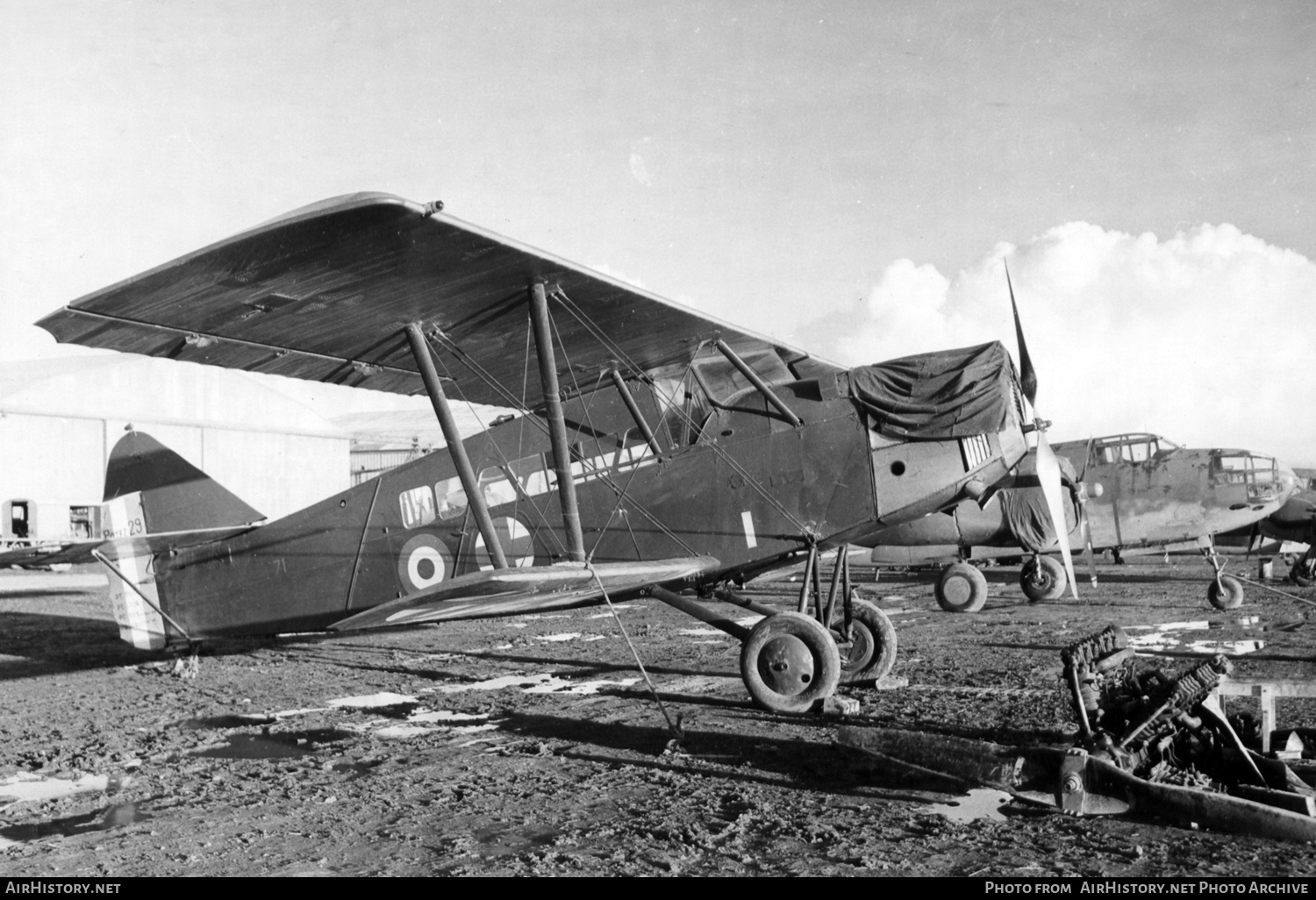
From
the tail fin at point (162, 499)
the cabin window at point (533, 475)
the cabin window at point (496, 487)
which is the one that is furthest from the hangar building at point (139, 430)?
the cabin window at point (533, 475)

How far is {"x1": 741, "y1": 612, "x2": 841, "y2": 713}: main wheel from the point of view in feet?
22.1

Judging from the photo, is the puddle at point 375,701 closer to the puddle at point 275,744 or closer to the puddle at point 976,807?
the puddle at point 275,744

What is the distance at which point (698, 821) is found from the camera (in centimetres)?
426

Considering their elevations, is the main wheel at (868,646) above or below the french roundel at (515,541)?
below

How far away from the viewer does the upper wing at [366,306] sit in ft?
18.1

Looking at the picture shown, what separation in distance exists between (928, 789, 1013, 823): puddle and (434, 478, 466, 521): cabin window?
5.28 metres

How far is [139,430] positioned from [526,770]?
98.8 feet

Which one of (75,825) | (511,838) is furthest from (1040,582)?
(75,825)

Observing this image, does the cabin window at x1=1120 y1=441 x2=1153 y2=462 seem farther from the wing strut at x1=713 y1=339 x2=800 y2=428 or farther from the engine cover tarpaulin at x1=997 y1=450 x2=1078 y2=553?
the wing strut at x1=713 y1=339 x2=800 y2=428

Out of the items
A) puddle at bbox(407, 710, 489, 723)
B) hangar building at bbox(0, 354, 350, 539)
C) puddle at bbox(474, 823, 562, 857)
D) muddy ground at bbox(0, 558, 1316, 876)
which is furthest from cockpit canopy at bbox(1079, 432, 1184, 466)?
hangar building at bbox(0, 354, 350, 539)

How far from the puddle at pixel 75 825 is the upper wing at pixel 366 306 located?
3.01 m

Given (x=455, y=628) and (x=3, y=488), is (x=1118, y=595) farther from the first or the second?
(x=3, y=488)

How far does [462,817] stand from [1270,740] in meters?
3.84
